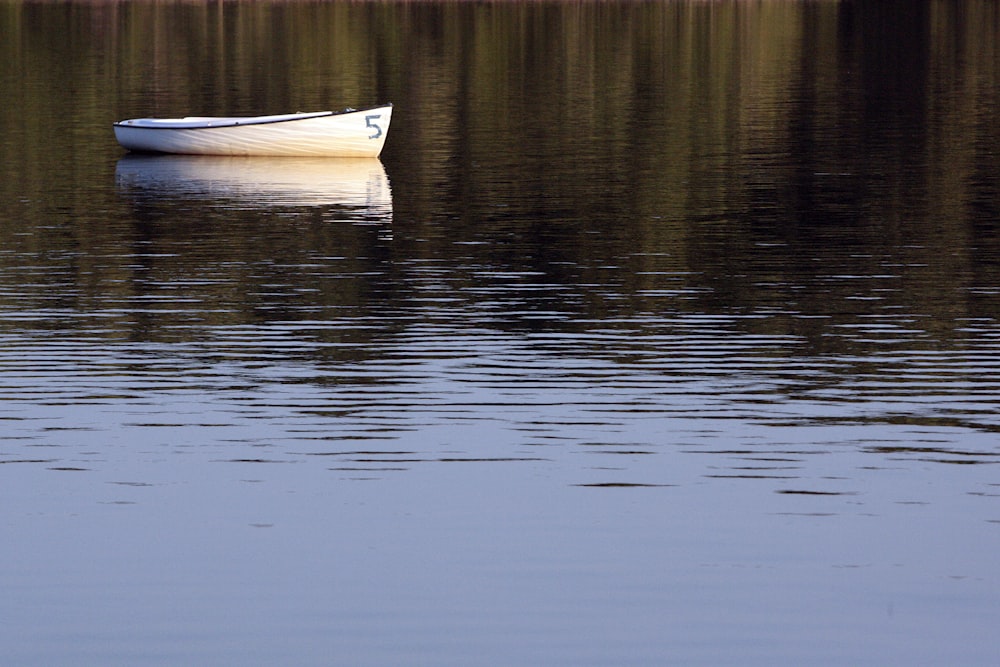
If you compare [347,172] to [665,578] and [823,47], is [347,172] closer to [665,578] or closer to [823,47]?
[665,578]

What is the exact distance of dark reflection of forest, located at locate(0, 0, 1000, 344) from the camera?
2903 centimetres

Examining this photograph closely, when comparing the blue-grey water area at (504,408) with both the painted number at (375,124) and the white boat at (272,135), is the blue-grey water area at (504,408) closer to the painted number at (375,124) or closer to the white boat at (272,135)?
the white boat at (272,135)

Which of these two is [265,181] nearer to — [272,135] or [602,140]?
[272,135]

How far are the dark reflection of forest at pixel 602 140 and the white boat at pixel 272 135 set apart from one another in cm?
112

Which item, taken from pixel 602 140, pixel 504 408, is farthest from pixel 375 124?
pixel 504 408

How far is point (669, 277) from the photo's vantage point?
1074 inches

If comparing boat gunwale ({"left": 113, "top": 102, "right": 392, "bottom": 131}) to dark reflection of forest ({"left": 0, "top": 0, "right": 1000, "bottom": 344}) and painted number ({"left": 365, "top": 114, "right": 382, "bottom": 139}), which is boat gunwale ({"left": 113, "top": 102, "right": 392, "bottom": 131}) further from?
dark reflection of forest ({"left": 0, "top": 0, "right": 1000, "bottom": 344})

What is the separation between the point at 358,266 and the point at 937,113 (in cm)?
3563

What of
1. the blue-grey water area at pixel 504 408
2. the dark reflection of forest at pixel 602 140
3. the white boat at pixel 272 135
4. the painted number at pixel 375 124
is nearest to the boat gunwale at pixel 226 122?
the white boat at pixel 272 135

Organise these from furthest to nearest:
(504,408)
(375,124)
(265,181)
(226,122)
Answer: (226,122) < (375,124) < (265,181) < (504,408)

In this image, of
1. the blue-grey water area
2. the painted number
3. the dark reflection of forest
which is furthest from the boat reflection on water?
the dark reflection of forest

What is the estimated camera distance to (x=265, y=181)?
144 ft

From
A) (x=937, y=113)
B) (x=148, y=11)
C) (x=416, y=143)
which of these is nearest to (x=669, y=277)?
(x=416, y=143)

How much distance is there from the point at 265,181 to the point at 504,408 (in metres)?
26.9
